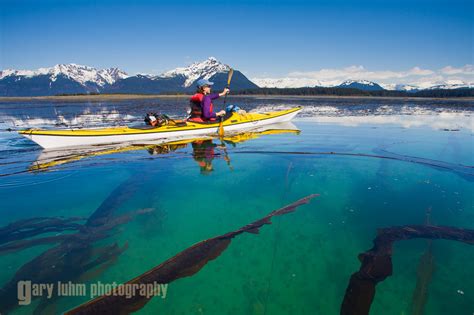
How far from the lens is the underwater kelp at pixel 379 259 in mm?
3436

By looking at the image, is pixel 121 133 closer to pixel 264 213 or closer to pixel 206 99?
pixel 206 99

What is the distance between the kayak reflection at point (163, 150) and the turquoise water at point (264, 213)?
22cm

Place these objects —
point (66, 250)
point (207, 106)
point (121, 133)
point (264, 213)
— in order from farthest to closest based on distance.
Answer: point (207, 106)
point (121, 133)
point (264, 213)
point (66, 250)

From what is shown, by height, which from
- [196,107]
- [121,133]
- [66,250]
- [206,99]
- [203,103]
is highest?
[206,99]

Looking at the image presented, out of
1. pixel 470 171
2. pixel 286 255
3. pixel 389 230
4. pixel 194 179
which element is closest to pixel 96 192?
pixel 194 179

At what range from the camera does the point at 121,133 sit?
40.2ft

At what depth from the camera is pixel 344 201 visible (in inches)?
256

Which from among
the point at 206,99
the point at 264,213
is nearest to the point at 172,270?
the point at 264,213

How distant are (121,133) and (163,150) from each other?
7.40ft

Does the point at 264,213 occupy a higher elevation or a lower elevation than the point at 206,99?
lower

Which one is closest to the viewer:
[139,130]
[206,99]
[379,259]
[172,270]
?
[172,270]

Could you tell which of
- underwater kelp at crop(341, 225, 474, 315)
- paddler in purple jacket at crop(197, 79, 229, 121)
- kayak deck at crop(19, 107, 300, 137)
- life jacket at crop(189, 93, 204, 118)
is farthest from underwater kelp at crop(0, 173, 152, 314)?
life jacket at crop(189, 93, 204, 118)

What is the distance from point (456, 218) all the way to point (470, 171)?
14.1 ft

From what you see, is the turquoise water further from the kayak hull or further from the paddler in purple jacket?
the paddler in purple jacket
